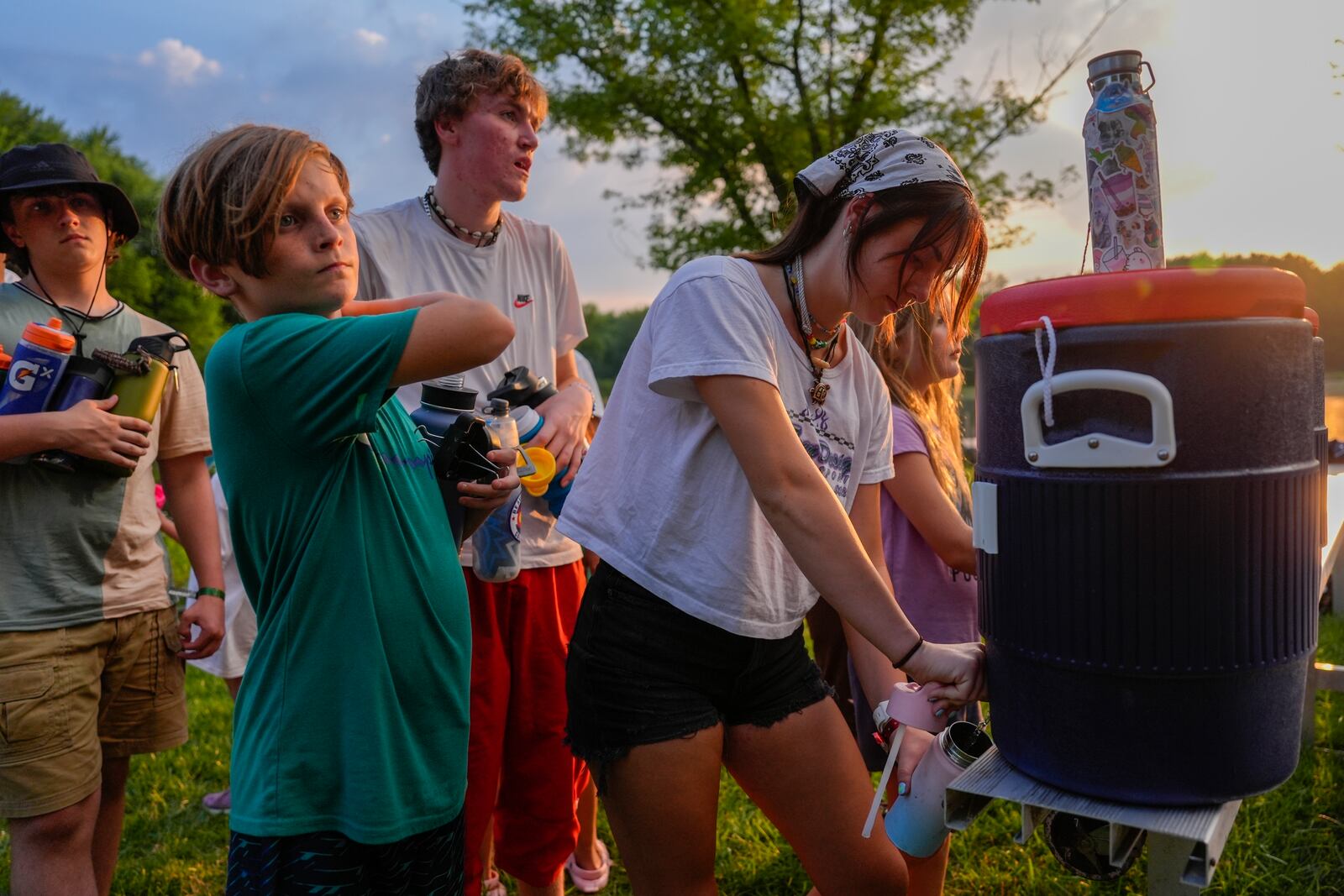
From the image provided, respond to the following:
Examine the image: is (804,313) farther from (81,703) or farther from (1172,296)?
(81,703)

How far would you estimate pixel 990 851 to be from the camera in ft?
10.5

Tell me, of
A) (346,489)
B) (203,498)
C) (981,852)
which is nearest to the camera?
(346,489)

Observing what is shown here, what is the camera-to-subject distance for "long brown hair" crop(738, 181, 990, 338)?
63.8 inches

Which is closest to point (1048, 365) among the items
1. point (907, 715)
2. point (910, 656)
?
point (910, 656)

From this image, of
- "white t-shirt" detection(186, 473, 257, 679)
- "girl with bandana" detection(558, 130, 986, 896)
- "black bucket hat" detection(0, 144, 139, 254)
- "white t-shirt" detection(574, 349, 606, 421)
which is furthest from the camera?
"white t-shirt" detection(186, 473, 257, 679)

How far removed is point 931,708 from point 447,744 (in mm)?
809

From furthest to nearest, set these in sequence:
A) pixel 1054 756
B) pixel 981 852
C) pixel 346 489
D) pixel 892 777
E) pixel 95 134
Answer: pixel 95 134 < pixel 981 852 < pixel 892 777 < pixel 346 489 < pixel 1054 756

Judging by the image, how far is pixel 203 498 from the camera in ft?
9.25

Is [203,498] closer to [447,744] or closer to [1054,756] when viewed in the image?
[447,744]

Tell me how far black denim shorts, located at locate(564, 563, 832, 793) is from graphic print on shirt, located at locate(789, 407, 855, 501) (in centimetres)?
34

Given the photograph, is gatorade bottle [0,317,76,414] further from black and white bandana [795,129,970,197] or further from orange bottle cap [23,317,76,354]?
black and white bandana [795,129,970,197]

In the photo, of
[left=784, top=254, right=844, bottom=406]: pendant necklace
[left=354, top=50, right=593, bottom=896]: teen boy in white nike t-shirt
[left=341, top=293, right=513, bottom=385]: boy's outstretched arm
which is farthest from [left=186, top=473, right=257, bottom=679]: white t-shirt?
[left=784, top=254, right=844, bottom=406]: pendant necklace

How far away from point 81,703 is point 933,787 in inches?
78.9

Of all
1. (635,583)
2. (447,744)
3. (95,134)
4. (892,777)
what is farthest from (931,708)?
(95,134)
